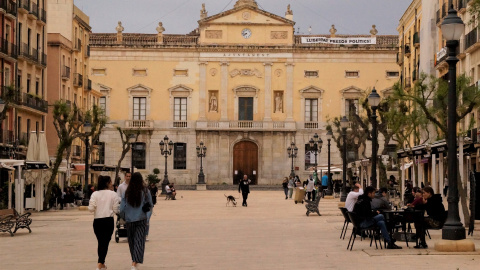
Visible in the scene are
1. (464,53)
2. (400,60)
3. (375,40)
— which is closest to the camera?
(464,53)

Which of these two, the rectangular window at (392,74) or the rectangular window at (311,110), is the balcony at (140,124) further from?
the rectangular window at (392,74)

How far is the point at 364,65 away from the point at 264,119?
9.40 metres

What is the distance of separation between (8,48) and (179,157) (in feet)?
112

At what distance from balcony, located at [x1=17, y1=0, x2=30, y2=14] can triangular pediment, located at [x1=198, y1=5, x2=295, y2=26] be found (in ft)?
103

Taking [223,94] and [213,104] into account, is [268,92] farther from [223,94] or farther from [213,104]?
[213,104]

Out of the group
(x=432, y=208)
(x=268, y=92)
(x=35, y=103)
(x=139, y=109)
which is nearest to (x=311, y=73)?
(x=268, y=92)

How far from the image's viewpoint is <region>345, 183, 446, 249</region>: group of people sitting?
57.1ft

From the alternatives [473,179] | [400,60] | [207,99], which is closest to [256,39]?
[207,99]

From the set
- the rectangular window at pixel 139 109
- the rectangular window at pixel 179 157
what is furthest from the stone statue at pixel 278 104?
the rectangular window at pixel 139 109

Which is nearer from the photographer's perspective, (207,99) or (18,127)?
(18,127)

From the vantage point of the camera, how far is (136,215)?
1457 centimetres

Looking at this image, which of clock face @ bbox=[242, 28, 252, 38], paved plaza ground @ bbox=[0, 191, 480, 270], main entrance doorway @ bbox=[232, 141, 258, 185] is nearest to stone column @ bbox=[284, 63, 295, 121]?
clock face @ bbox=[242, 28, 252, 38]

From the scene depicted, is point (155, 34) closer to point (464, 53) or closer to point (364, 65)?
point (364, 65)

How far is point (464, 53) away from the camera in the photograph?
42844 millimetres
